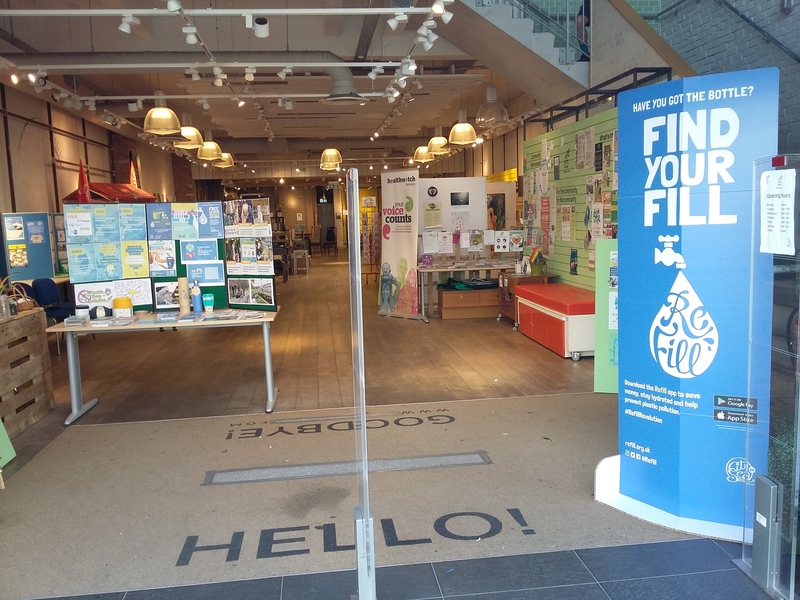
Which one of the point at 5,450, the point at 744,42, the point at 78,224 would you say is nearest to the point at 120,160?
the point at 78,224

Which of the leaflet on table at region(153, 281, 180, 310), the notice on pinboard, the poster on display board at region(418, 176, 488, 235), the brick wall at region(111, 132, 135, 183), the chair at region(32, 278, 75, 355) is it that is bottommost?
the chair at region(32, 278, 75, 355)

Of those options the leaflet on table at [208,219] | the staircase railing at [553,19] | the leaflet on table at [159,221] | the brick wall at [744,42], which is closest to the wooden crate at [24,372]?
the leaflet on table at [159,221]

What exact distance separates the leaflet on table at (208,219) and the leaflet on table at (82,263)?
3.12 feet

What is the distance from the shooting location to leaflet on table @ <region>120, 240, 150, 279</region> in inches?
219

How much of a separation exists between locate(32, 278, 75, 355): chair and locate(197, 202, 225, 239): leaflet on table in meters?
3.70

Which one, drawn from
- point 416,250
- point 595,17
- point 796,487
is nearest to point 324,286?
point 416,250

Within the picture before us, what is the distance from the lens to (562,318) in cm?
677

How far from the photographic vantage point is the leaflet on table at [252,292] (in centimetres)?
559

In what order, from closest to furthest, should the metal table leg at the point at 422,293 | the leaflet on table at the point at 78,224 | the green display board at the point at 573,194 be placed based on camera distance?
→ the leaflet on table at the point at 78,224 → the green display board at the point at 573,194 → the metal table leg at the point at 422,293

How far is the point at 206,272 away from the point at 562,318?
12.3 ft

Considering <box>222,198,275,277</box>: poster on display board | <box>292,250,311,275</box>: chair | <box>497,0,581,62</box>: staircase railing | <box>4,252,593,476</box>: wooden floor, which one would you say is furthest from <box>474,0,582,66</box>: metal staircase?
<box>292,250,311,275</box>: chair

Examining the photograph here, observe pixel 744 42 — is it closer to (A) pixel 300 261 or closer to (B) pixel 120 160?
(B) pixel 120 160

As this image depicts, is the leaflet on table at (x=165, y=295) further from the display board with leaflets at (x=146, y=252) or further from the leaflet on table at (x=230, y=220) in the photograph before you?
the leaflet on table at (x=230, y=220)

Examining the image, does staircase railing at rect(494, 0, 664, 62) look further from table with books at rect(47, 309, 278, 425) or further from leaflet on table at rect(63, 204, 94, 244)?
leaflet on table at rect(63, 204, 94, 244)
